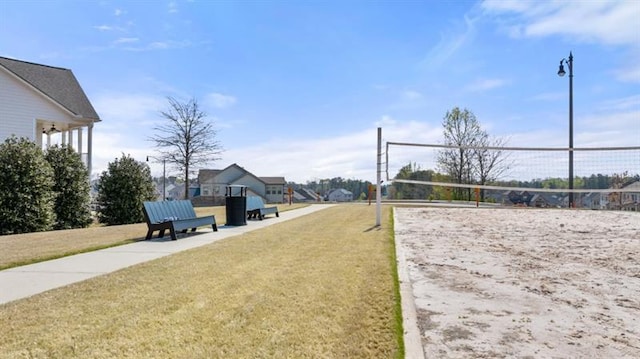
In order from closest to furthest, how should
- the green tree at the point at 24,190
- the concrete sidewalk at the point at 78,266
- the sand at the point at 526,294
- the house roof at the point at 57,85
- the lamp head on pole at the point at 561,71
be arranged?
the sand at the point at 526,294
the concrete sidewalk at the point at 78,266
the green tree at the point at 24,190
the lamp head on pole at the point at 561,71
the house roof at the point at 57,85

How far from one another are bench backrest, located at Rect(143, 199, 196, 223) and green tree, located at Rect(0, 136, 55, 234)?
462cm

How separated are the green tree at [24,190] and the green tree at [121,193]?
2.49 m

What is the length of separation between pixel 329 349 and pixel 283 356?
339 millimetres

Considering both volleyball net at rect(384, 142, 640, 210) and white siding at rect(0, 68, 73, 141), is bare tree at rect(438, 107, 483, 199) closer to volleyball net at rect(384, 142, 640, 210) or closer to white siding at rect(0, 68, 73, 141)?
volleyball net at rect(384, 142, 640, 210)

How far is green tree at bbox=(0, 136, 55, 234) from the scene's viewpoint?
438 inches

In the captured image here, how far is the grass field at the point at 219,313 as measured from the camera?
293cm

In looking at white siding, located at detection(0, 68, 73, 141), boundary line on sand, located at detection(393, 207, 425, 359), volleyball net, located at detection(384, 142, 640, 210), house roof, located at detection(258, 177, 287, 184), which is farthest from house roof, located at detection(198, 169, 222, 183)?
boundary line on sand, located at detection(393, 207, 425, 359)

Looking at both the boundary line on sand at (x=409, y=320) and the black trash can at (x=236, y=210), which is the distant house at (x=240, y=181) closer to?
the black trash can at (x=236, y=210)

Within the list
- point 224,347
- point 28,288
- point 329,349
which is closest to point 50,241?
point 28,288

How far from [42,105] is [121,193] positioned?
8984 millimetres

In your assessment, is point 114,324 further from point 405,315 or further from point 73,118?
point 73,118

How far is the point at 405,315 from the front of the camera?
3.65 m

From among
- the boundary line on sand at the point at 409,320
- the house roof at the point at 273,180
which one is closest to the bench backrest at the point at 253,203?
the boundary line on sand at the point at 409,320

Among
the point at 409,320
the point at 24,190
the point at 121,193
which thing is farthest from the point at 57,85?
the point at 409,320
